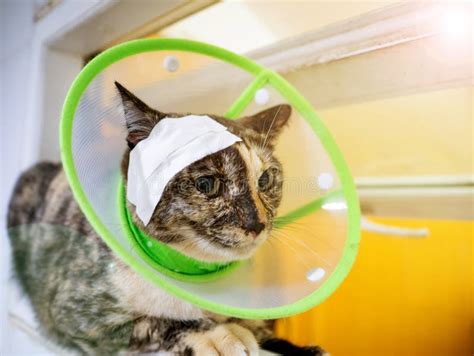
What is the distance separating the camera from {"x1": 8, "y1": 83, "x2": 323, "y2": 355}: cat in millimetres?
617

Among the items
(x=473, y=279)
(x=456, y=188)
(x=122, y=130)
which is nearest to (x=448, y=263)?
(x=473, y=279)

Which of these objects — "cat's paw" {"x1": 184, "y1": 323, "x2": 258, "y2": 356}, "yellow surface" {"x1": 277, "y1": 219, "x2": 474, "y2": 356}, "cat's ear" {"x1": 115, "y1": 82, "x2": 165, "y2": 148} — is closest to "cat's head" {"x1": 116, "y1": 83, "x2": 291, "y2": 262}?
"cat's ear" {"x1": 115, "y1": 82, "x2": 165, "y2": 148}

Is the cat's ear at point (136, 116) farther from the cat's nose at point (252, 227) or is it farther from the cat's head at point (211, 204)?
the cat's nose at point (252, 227)

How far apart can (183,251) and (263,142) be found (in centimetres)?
24

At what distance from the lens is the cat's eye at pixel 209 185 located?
0.62m

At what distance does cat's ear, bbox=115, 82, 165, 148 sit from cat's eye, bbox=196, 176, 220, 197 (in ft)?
0.38

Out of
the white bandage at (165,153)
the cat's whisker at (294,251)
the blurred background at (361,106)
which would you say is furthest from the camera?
the blurred background at (361,106)

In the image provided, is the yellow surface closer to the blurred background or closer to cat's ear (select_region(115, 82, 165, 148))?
the blurred background

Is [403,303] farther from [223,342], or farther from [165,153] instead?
[165,153]

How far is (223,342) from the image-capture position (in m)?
0.61

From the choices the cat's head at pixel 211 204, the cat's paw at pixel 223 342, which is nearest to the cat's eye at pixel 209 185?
the cat's head at pixel 211 204

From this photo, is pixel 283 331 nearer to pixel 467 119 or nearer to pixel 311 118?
pixel 311 118

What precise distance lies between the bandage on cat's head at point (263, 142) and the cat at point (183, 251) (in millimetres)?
38

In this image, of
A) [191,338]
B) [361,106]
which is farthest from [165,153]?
[361,106]
